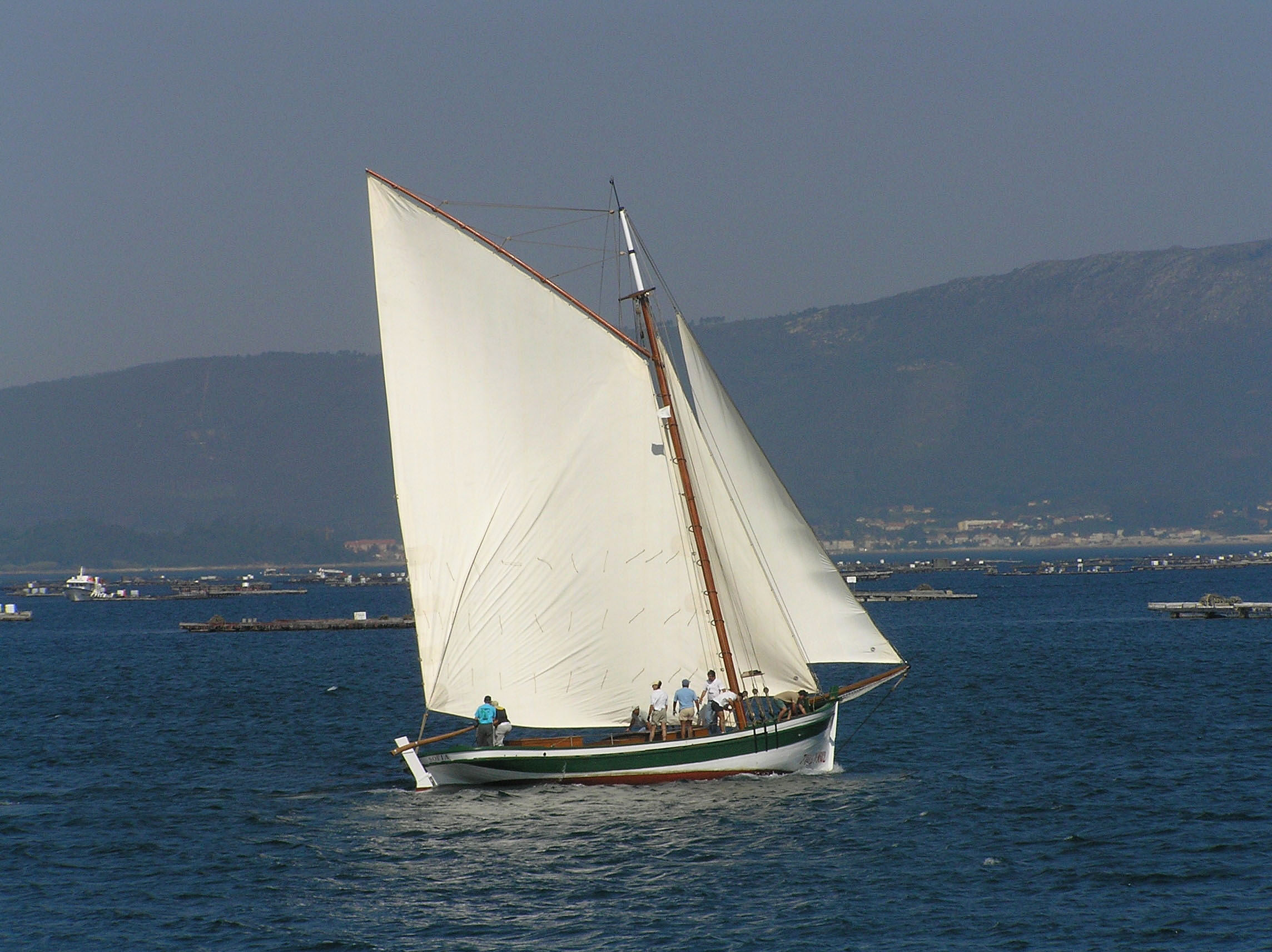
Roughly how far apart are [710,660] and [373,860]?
11.7 m

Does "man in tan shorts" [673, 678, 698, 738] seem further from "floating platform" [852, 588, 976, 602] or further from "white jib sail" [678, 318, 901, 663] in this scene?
"floating platform" [852, 588, 976, 602]

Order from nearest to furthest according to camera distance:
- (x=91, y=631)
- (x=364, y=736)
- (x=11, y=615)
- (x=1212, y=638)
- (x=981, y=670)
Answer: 1. (x=364, y=736)
2. (x=981, y=670)
3. (x=1212, y=638)
4. (x=91, y=631)
5. (x=11, y=615)

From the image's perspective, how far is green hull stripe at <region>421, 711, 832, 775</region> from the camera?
1523 inches

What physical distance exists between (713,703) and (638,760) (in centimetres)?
248

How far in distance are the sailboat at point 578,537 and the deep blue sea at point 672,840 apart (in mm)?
1402

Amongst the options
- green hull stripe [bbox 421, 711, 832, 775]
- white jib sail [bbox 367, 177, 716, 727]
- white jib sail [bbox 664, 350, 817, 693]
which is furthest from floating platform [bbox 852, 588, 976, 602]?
green hull stripe [bbox 421, 711, 832, 775]

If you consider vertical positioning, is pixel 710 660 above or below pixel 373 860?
above

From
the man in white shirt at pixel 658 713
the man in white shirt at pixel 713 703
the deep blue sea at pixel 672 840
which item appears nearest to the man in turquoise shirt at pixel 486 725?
the deep blue sea at pixel 672 840

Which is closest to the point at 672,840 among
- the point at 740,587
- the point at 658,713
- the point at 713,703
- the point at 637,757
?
the point at 637,757

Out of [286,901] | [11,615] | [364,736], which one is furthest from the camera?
[11,615]

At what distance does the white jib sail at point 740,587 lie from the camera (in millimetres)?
40875

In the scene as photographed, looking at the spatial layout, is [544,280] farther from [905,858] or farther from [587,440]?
[905,858]

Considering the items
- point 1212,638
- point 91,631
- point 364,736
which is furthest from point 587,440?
point 91,631

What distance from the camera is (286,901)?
3009 cm
